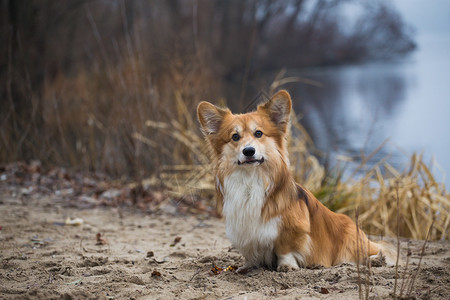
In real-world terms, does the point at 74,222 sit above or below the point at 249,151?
below

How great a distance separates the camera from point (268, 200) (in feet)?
10.8

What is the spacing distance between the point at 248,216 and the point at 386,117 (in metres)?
12.0

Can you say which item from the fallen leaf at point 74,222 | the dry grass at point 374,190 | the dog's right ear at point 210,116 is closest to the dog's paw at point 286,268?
the dog's right ear at point 210,116

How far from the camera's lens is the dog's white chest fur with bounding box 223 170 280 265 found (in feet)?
10.6

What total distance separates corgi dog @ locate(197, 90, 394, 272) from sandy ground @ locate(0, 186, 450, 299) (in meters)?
0.15

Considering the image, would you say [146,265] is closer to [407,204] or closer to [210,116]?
[210,116]

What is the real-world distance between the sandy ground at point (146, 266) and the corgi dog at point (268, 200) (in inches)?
5.9

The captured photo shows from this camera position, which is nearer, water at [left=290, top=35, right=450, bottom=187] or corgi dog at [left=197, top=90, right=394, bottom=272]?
corgi dog at [left=197, top=90, right=394, bottom=272]

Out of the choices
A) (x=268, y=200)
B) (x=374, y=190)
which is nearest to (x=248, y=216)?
(x=268, y=200)

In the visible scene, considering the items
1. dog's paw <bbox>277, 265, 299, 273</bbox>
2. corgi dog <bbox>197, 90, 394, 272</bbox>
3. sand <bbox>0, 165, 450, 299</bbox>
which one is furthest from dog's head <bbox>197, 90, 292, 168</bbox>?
sand <bbox>0, 165, 450, 299</bbox>

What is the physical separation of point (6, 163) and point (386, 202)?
6175 mm

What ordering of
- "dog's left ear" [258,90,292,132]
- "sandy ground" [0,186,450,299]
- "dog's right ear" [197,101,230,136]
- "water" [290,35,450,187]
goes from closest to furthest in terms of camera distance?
"sandy ground" [0,186,450,299]
"dog's left ear" [258,90,292,132]
"dog's right ear" [197,101,230,136]
"water" [290,35,450,187]

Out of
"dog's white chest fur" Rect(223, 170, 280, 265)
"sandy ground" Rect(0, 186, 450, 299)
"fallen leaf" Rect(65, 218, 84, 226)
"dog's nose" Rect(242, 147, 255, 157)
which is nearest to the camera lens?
"sandy ground" Rect(0, 186, 450, 299)

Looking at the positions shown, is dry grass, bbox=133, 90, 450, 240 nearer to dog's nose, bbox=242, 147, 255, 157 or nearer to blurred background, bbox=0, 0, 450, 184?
blurred background, bbox=0, 0, 450, 184
